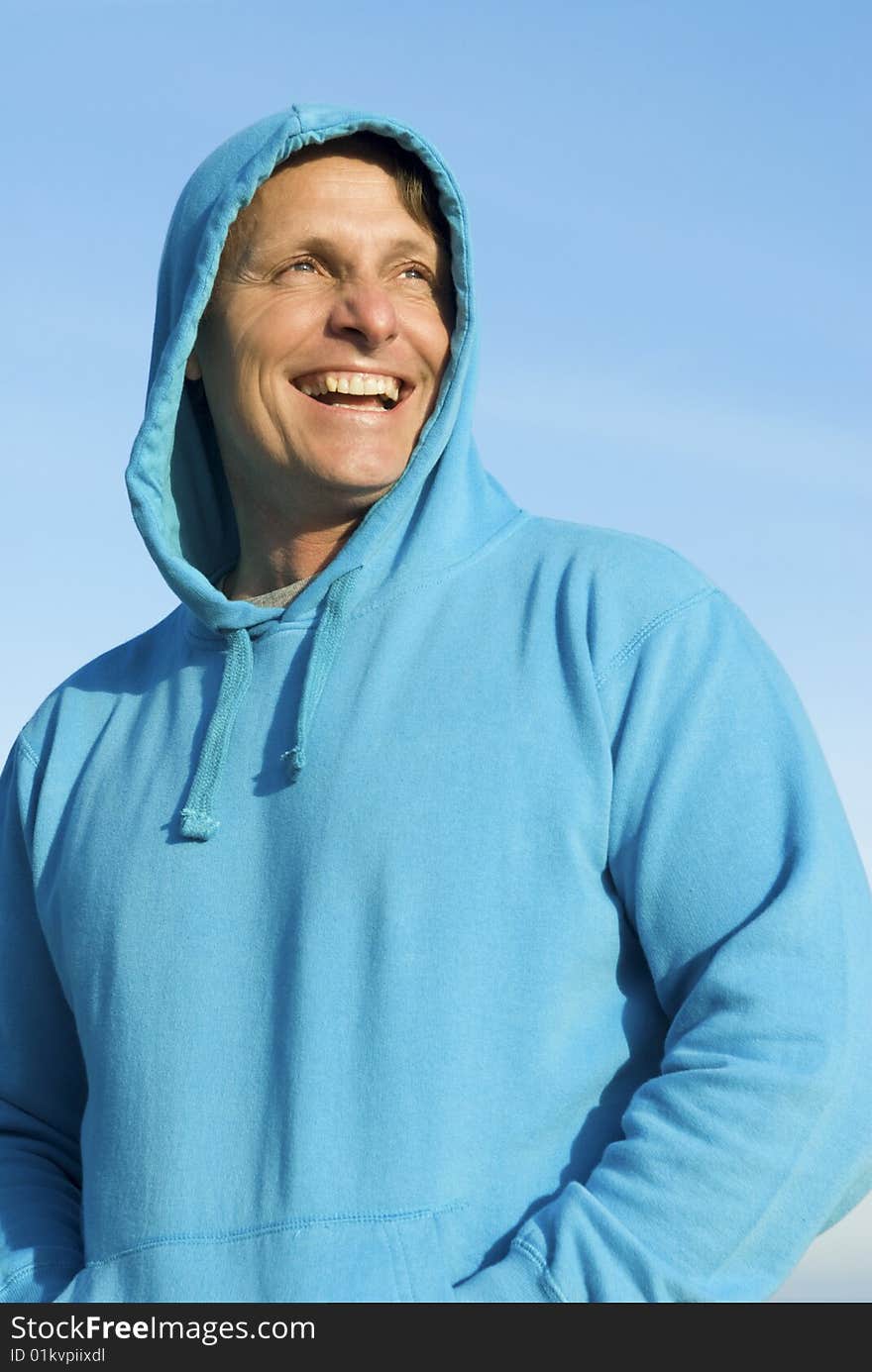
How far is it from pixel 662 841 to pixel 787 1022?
339 millimetres

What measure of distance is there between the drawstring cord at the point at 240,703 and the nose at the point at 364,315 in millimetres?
406

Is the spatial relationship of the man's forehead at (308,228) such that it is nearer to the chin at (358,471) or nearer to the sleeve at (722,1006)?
the chin at (358,471)

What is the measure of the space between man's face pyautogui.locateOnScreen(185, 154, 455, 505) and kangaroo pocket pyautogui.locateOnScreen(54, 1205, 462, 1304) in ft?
4.17

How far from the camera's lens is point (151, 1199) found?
9.94ft

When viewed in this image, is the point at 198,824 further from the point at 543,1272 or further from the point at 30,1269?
the point at 543,1272

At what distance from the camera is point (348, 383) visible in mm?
3328

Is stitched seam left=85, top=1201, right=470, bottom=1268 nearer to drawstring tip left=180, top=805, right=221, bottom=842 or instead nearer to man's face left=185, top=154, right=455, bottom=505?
drawstring tip left=180, top=805, right=221, bottom=842

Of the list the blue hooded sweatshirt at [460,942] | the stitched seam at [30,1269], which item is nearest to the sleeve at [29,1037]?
the blue hooded sweatshirt at [460,942]

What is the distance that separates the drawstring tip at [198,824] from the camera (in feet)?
10.6

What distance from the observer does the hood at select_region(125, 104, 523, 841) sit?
131 inches

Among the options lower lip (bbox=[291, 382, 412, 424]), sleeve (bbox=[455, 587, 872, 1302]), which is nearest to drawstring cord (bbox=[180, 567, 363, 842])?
lower lip (bbox=[291, 382, 412, 424])

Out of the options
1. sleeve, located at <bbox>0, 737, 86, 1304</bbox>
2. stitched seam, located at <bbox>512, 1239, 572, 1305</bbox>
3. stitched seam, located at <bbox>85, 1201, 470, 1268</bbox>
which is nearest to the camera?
stitched seam, located at <bbox>512, 1239, 572, 1305</bbox>

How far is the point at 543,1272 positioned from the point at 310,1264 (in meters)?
0.35
